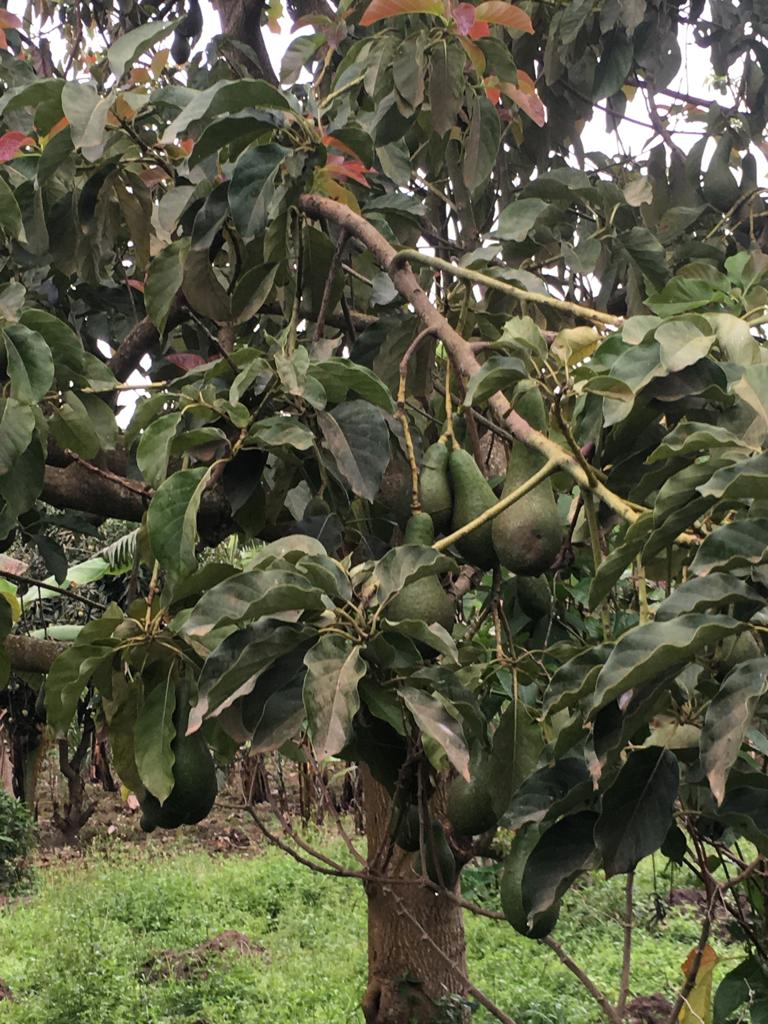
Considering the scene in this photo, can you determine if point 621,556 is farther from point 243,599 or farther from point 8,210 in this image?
point 8,210

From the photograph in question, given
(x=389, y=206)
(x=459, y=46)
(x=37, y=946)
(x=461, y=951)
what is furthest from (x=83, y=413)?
(x=37, y=946)

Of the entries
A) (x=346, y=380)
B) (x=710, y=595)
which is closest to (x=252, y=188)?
(x=346, y=380)

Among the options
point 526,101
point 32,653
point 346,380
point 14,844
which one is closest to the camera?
point 346,380

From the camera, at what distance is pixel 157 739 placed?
40.6 inches

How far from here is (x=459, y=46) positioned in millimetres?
1412

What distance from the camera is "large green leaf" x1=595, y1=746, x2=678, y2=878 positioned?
2.47ft

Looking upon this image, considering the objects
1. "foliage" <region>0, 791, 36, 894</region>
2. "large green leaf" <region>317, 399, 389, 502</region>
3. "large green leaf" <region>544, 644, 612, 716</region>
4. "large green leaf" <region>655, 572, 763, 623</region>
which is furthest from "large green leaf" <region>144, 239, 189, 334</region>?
"foliage" <region>0, 791, 36, 894</region>

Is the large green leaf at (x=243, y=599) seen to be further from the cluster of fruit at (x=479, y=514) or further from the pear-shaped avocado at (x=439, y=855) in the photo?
the pear-shaped avocado at (x=439, y=855)

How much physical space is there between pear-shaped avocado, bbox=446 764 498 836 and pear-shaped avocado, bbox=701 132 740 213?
1412mm

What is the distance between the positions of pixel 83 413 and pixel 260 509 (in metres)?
0.26

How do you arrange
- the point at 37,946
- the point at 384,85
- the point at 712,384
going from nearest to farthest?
the point at 712,384
the point at 384,85
the point at 37,946

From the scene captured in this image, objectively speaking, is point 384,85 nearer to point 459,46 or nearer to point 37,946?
point 459,46

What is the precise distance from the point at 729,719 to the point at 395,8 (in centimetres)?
101

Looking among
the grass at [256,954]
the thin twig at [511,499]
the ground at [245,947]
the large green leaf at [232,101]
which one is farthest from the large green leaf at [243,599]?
the grass at [256,954]
